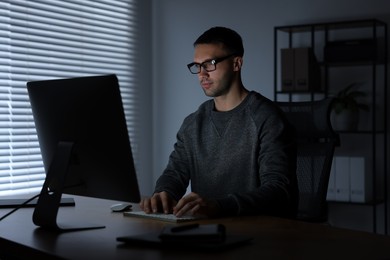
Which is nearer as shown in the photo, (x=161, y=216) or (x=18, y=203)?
(x=161, y=216)

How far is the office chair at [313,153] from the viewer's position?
2.55 m

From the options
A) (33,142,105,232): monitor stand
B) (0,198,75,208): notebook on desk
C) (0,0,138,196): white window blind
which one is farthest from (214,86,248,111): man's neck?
(0,0,138,196): white window blind

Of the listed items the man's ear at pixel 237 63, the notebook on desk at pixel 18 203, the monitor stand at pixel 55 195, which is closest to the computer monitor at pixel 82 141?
the monitor stand at pixel 55 195

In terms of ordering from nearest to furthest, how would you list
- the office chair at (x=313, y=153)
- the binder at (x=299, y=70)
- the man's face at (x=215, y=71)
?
the man's face at (x=215, y=71)
the office chair at (x=313, y=153)
the binder at (x=299, y=70)

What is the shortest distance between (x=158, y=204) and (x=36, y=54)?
2257 mm

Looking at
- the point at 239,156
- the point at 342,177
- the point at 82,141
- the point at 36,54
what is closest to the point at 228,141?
the point at 239,156

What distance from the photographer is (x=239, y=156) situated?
227cm

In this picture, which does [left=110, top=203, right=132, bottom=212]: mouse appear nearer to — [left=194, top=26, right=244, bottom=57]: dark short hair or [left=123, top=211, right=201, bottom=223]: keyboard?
[left=123, top=211, right=201, bottom=223]: keyboard

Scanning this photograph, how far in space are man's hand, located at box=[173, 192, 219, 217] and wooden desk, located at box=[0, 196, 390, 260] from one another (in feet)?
0.10

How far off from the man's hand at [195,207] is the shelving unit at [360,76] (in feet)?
7.21

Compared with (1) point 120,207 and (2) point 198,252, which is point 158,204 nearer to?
(1) point 120,207

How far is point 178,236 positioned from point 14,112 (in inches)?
102

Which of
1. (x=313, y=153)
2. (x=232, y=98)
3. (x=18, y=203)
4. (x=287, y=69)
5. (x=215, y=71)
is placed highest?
(x=287, y=69)

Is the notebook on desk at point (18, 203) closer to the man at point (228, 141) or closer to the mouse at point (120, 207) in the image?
the mouse at point (120, 207)
